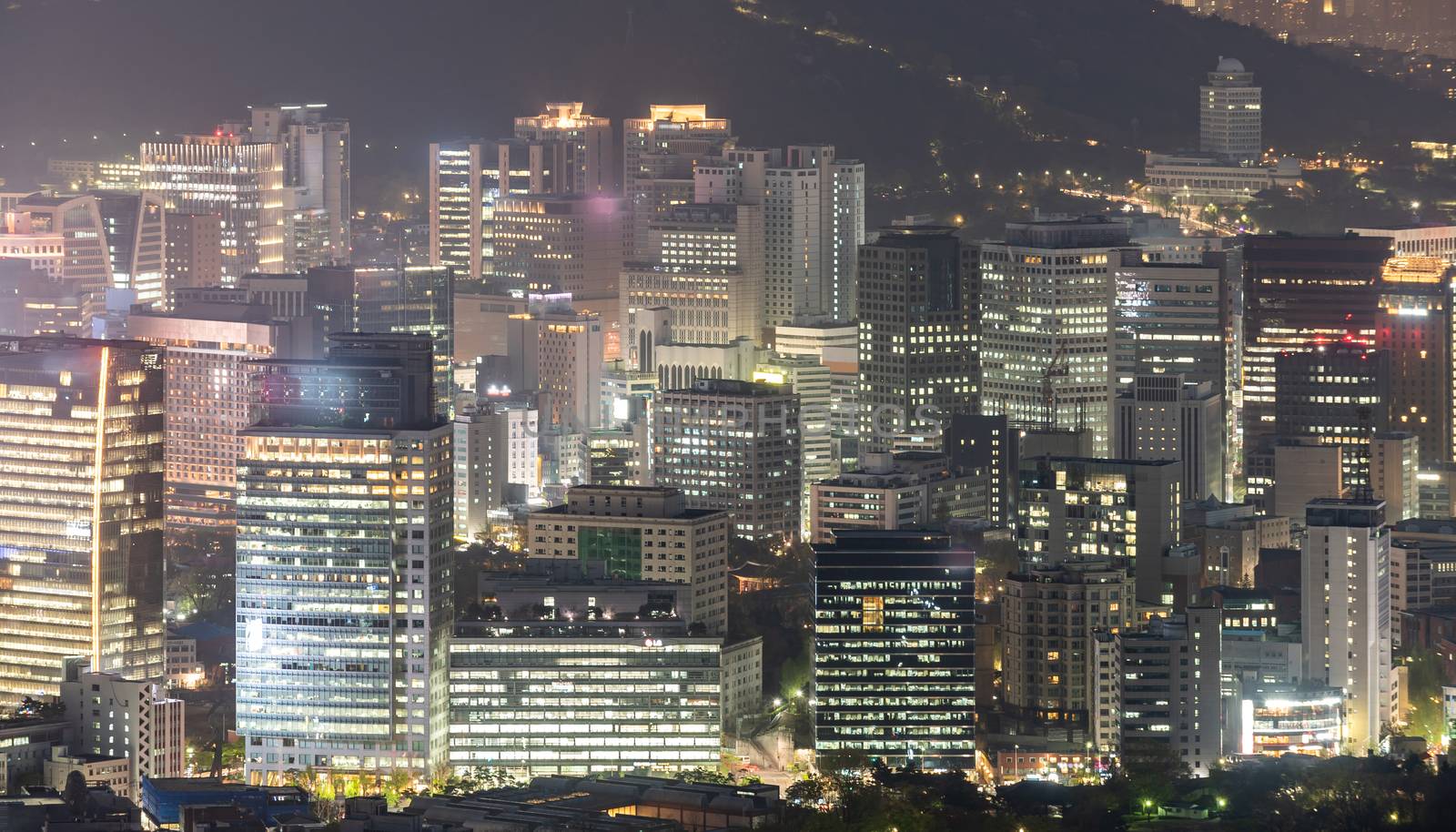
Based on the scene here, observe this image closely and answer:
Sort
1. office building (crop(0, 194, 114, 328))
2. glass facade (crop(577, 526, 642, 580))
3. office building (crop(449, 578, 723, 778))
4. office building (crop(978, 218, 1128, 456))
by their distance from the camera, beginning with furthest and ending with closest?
office building (crop(0, 194, 114, 328)) < office building (crop(978, 218, 1128, 456)) < glass facade (crop(577, 526, 642, 580)) < office building (crop(449, 578, 723, 778))

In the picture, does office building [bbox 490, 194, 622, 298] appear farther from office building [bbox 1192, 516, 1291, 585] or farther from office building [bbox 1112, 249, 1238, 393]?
office building [bbox 1192, 516, 1291, 585]

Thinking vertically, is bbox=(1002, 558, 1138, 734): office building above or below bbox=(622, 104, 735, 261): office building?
below

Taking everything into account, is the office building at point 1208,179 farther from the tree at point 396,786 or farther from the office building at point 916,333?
the tree at point 396,786

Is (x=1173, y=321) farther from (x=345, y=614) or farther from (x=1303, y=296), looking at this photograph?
(x=345, y=614)

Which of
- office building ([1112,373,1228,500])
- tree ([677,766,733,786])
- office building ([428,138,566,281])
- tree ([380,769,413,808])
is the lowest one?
tree ([380,769,413,808])

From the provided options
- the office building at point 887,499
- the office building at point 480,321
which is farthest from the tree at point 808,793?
the office building at point 480,321

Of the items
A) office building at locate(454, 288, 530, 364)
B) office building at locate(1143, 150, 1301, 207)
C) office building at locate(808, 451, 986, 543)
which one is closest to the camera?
office building at locate(808, 451, 986, 543)

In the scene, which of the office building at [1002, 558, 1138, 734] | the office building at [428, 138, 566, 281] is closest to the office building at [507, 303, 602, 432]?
the office building at [428, 138, 566, 281]

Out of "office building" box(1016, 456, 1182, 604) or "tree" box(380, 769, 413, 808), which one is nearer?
"tree" box(380, 769, 413, 808)
